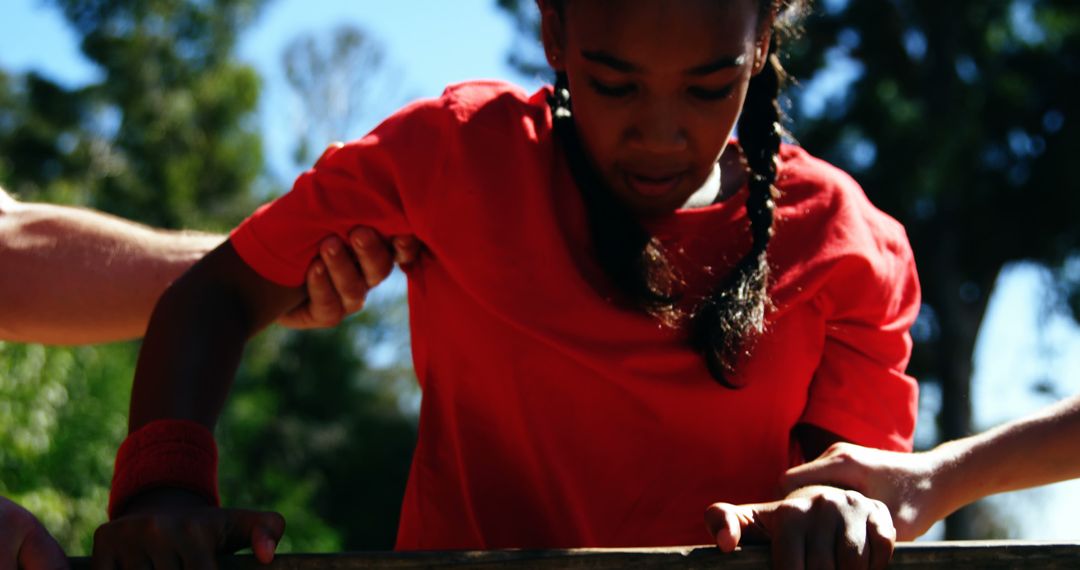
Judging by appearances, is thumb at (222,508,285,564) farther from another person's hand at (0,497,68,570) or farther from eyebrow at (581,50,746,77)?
eyebrow at (581,50,746,77)

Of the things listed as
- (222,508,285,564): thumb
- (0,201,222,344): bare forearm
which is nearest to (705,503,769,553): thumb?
(222,508,285,564): thumb

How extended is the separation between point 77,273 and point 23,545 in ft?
3.22

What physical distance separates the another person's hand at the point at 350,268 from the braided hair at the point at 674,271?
31 centimetres

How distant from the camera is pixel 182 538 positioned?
1456 millimetres

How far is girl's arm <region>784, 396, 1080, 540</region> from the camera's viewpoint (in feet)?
5.24

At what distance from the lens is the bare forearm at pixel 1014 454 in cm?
173

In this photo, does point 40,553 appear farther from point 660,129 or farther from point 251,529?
point 660,129

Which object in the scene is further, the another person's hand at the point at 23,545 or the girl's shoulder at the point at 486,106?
the girl's shoulder at the point at 486,106

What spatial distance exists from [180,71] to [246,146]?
61.7 inches

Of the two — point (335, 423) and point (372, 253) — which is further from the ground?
point (372, 253)

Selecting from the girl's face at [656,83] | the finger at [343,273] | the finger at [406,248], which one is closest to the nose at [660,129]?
the girl's face at [656,83]

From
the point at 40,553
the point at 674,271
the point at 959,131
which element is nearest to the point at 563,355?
the point at 674,271

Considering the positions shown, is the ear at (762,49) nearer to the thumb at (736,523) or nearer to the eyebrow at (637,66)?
the eyebrow at (637,66)

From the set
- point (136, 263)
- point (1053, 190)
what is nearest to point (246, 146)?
point (1053, 190)
